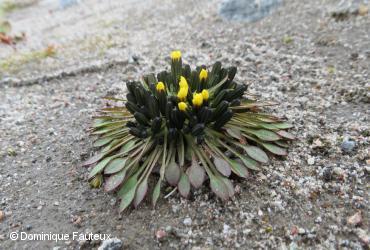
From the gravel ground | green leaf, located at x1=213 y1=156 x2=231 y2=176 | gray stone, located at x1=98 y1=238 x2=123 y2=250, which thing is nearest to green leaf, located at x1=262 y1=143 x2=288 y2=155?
the gravel ground

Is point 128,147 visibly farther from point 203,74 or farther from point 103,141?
point 203,74

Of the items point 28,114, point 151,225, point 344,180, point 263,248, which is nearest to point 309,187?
point 344,180

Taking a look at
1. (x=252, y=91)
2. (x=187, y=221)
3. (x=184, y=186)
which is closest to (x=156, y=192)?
(x=184, y=186)

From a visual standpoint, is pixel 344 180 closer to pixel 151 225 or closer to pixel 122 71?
pixel 151 225

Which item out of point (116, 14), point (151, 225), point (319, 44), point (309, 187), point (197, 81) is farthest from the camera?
point (116, 14)

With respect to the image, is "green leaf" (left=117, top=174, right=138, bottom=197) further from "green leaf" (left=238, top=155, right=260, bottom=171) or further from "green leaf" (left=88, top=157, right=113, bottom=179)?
"green leaf" (left=238, top=155, right=260, bottom=171)

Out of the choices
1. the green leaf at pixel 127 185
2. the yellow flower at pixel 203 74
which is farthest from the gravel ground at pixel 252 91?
the yellow flower at pixel 203 74
